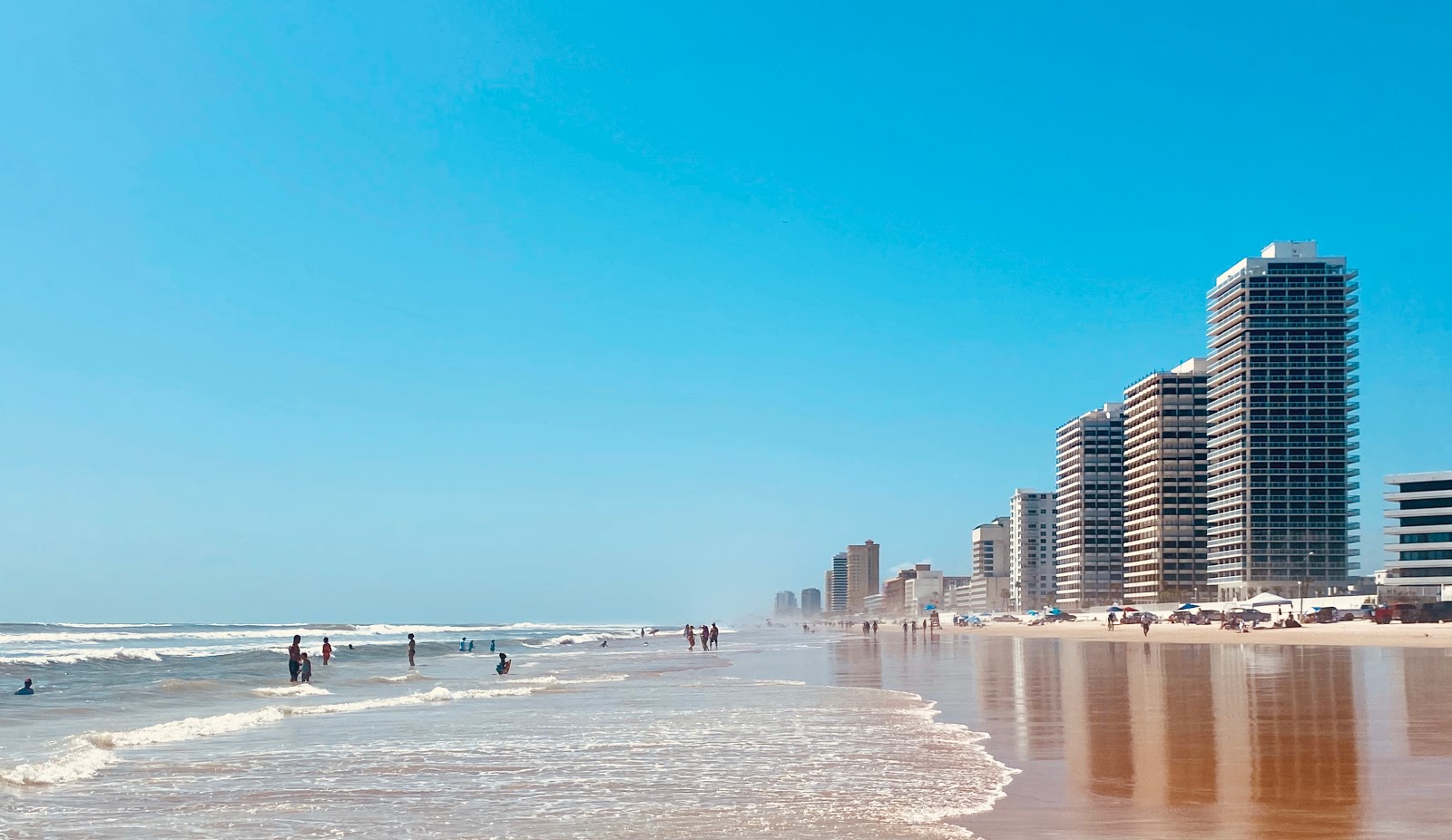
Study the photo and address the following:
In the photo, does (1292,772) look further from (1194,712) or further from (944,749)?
(1194,712)

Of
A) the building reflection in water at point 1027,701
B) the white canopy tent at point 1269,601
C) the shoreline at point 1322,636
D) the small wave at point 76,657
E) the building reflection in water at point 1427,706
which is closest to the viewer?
the building reflection in water at point 1427,706

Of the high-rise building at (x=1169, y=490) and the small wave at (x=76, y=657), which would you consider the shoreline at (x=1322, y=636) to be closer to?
the small wave at (x=76, y=657)

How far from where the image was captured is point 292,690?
35469mm

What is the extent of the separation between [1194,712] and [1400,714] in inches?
119

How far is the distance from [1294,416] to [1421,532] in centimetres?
3566

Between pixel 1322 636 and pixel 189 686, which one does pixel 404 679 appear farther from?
pixel 1322 636

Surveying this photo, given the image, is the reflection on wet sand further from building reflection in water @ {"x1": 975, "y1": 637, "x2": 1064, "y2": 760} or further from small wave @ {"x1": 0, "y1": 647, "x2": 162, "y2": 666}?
small wave @ {"x1": 0, "y1": 647, "x2": 162, "y2": 666}

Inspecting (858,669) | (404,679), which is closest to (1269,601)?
(858,669)

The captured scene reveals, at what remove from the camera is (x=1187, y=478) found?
17962cm

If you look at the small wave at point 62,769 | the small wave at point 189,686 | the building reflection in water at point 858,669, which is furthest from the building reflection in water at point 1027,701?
the small wave at point 189,686

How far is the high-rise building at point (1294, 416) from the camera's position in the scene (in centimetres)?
16062

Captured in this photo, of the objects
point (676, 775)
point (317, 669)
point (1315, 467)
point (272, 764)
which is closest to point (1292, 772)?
point (676, 775)

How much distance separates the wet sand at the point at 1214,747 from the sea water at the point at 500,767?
2.54ft

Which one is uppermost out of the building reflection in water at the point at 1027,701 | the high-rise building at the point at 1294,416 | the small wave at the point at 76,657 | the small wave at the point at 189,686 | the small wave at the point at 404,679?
the high-rise building at the point at 1294,416
